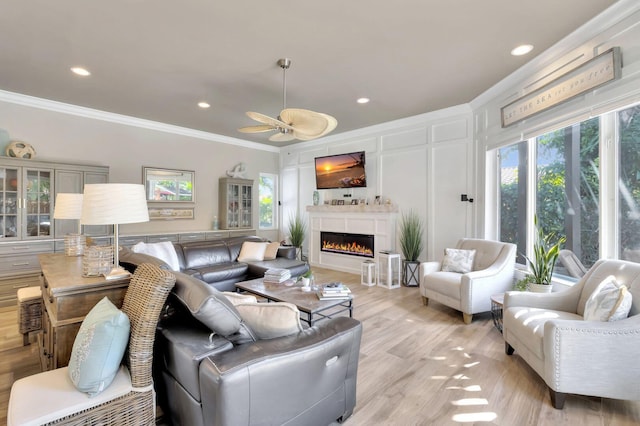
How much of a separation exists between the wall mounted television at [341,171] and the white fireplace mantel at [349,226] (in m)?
0.46

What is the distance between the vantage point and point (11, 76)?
3.51m

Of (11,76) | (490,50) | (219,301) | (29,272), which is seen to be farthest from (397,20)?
(29,272)

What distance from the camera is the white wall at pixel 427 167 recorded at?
4.62 meters

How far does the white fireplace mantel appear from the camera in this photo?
532 centimetres

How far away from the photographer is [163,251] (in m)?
3.78

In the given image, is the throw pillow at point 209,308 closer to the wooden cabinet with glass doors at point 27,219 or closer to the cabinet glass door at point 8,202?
the wooden cabinet with glass doors at point 27,219

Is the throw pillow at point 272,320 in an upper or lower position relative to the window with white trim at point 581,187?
lower

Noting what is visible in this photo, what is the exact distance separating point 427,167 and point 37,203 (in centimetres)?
577

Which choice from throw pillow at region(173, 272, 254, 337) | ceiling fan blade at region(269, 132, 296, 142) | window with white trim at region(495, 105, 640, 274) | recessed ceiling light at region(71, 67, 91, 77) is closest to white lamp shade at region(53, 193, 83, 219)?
recessed ceiling light at region(71, 67, 91, 77)

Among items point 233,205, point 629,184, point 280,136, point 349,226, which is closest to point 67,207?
point 280,136

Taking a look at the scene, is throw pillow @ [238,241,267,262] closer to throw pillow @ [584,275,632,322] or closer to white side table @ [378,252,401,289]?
white side table @ [378,252,401,289]

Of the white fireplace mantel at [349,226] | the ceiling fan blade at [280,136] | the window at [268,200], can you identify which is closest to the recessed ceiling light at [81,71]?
the ceiling fan blade at [280,136]

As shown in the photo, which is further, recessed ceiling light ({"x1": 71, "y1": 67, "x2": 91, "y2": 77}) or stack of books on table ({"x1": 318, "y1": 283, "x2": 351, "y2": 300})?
recessed ceiling light ({"x1": 71, "y1": 67, "x2": 91, "y2": 77})

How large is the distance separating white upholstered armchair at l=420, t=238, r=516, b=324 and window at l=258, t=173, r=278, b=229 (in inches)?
173
